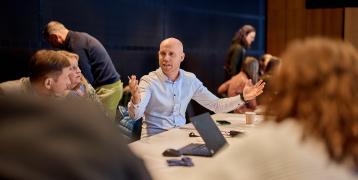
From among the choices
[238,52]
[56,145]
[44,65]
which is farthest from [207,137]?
[238,52]

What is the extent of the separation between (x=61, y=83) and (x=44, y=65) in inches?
5.4

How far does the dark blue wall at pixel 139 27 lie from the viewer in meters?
4.66

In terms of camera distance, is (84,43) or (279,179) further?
(84,43)

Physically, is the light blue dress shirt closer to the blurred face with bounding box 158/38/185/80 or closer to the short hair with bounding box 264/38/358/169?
the blurred face with bounding box 158/38/185/80

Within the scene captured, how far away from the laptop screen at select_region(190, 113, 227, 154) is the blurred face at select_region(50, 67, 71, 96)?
84 cm

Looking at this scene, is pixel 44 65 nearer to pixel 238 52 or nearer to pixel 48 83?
pixel 48 83

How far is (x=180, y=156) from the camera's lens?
2.72m

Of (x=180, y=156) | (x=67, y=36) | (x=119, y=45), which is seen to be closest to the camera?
(x=180, y=156)

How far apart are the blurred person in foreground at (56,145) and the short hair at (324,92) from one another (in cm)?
85

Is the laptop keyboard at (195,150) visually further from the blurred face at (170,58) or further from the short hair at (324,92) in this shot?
the short hair at (324,92)

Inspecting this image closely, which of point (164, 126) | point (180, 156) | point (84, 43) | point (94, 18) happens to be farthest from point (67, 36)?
point (180, 156)

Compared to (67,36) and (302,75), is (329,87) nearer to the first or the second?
(302,75)

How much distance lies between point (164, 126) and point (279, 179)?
→ 2.70 meters

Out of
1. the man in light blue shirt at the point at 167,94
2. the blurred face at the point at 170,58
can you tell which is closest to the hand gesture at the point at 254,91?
the man in light blue shirt at the point at 167,94
